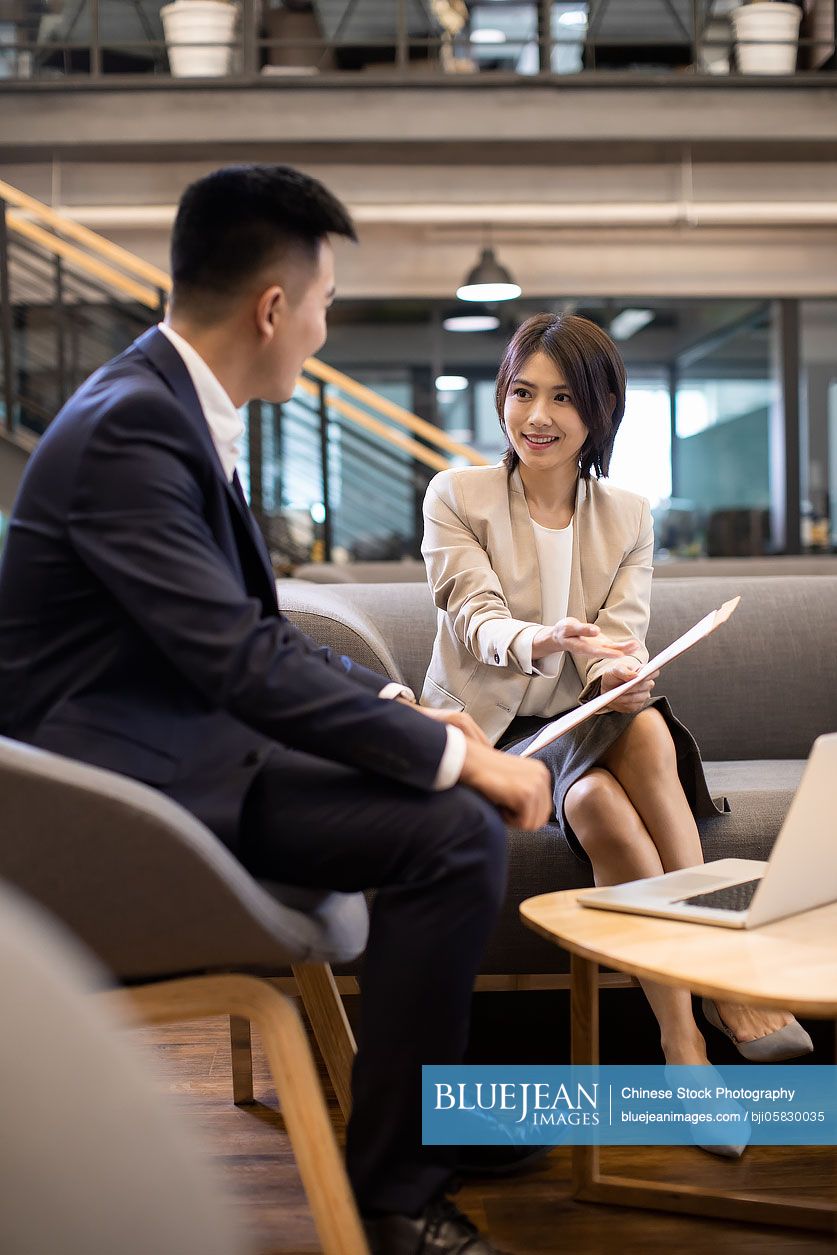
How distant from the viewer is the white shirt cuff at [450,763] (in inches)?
51.1

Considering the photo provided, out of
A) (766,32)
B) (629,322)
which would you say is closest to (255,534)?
(766,32)

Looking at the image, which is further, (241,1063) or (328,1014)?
(241,1063)

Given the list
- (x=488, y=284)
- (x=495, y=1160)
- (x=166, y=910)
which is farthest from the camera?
(x=488, y=284)

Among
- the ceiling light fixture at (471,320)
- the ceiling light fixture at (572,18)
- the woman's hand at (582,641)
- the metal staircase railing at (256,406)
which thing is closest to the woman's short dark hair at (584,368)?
the woman's hand at (582,641)

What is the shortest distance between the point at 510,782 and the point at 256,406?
5.22m

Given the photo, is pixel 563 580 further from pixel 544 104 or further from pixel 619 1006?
pixel 544 104

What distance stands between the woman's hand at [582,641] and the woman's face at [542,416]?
0.39 m

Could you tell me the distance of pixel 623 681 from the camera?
77.5 inches

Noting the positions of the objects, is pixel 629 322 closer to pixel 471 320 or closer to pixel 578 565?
pixel 471 320

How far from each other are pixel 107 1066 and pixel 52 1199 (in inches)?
2.3

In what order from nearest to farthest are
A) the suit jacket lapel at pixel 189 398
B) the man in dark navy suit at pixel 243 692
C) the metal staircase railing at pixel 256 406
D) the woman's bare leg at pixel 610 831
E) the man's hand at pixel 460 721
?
the man in dark navy suit at pixel 243 692 < the suit jacket lapel at pixel 189 398 < the man's hand at pixel 460 721 < the woman's bare leg at pixel 610 831 < the metal staircase railing at pixel 256 406

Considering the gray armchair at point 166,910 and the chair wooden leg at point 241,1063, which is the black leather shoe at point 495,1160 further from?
the gray armchair at point 166,910

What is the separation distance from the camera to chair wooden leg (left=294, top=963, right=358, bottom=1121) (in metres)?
1.67

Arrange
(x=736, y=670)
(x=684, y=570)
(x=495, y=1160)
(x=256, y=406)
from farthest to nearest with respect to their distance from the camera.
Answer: (x=256, y=406)
(x=684, y=570)
(x=736, y=670)
(x=495, y=1160)
